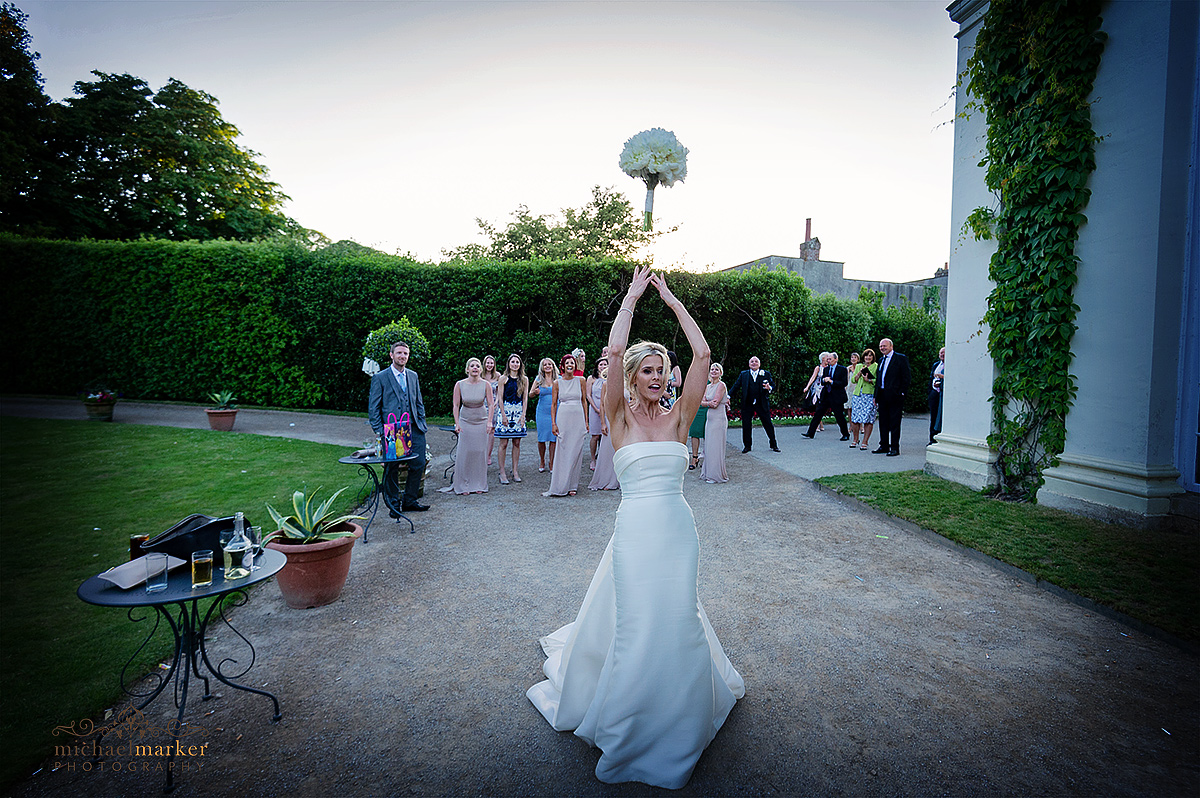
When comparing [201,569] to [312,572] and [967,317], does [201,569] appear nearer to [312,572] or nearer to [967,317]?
[312,572]

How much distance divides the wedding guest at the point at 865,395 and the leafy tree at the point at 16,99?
13.4 meters

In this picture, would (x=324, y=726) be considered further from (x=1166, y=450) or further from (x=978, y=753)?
(x=1166, y=450)

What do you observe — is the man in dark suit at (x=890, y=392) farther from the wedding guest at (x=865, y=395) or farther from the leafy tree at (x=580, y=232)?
the leafy tree at (x=580, y=232)

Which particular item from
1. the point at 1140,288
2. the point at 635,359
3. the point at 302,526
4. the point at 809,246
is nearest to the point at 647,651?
the point at 635,359

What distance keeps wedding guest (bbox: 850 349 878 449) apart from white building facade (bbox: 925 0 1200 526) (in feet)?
18.2

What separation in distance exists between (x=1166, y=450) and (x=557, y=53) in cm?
887

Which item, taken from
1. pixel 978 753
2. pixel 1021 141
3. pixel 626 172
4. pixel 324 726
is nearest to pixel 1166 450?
pixel 1021 141

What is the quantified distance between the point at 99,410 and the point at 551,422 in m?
11.8

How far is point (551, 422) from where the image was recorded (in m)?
9.79

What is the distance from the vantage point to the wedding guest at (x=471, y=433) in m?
8.63

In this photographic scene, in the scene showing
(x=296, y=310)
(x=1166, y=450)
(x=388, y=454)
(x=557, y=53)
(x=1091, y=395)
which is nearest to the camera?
(x=1166, y=450)

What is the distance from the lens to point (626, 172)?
3.58 metres

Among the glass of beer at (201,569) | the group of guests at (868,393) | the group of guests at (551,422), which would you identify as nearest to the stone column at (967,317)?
the group of guests at (868,393)

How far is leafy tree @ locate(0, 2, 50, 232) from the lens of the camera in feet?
16.0
